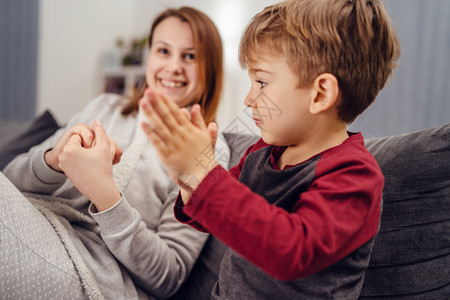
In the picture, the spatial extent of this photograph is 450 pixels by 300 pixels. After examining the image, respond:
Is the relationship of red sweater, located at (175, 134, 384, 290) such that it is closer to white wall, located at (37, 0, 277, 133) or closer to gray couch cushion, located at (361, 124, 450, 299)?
gray couch cushion, located at (361, 124, 450, 299)

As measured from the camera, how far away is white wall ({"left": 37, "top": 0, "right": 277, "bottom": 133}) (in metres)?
3.56

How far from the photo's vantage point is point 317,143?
0.61 metres

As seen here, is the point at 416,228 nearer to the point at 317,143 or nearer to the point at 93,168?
the point at 317,143

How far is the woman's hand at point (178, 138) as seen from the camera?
473 millimetres

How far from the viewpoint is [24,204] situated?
2.40ft

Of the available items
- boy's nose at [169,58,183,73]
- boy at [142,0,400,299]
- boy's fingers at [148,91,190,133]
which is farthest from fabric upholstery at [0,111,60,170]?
boy's fingers at [148,91,190,133]

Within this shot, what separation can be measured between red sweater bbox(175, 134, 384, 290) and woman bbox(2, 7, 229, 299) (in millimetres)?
270

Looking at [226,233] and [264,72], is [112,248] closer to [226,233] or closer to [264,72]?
[226,233]

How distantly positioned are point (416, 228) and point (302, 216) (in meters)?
0.37

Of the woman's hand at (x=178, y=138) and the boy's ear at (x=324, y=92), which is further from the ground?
the boy's ear at (x=324, y=92)

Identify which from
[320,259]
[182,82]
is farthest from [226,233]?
[182,82]

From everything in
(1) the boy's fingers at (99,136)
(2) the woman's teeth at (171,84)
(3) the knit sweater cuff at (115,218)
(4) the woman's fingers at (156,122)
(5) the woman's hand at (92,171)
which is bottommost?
(3) the knit sweater cuff at (115,218)

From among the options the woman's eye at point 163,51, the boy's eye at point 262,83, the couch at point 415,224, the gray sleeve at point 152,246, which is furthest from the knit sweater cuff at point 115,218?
the woman's eye at point 163,51

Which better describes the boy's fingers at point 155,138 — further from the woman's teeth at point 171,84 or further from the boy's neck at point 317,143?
the woman's teeth at point 171,84
